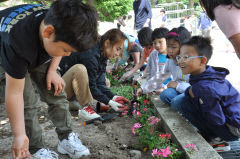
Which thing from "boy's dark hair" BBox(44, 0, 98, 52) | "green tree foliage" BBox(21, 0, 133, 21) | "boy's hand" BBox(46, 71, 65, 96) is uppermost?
"green tree foliage" BBox(21, 0, 133, 21)

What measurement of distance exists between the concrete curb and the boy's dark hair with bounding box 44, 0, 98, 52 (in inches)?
48.0

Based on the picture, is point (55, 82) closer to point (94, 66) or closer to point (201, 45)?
point (94, 66)

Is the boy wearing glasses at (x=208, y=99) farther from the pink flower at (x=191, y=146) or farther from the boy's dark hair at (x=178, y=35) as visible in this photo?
the boy's dark hair at (x=178, y=35)

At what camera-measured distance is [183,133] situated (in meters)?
2.15

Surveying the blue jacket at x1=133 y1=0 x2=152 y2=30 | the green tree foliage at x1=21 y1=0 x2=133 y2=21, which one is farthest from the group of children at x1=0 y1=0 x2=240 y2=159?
the green tree foliage at x1=21 y1=0 x2=133 y2=21

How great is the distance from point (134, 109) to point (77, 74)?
3.01ft

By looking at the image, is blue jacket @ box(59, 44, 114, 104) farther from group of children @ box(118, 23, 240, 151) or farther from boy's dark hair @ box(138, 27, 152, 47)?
boy's dark hair @ box(138, 27, 152, 47)

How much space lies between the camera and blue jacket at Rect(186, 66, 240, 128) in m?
2.03

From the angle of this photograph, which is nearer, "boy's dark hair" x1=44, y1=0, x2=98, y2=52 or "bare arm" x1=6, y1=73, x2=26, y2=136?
"boy's dark hair" x1=44, y1=0, x2=98, y2=52

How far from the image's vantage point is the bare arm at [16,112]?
150cm

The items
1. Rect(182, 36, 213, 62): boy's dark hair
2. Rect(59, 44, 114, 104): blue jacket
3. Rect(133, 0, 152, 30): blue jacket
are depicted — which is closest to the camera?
Rect(182, 36, 213, 62): boy's dark hair

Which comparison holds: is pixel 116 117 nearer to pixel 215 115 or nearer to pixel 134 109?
pixel 134 109

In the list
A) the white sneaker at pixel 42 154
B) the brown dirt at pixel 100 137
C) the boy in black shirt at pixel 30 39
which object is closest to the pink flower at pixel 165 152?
the brown dirt at pixel 100 137

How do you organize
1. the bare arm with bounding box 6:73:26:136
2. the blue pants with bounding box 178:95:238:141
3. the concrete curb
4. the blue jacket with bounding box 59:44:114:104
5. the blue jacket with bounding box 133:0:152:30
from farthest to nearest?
the blue jacket with bounding box 133:0:152:30 → the blue jacket with bounding box 59:44:114:104 → the blue pants with bounding box 178:95:238:141 → the concrete curb → the bare arm with bounding box 6:73:26:136
